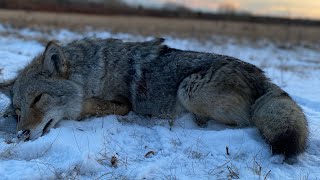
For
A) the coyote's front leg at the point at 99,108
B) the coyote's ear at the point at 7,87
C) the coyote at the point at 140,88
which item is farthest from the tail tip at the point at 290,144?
the coyote's ear at the point at 7,87

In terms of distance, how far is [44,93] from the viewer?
4723 millimetres

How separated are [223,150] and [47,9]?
128ft

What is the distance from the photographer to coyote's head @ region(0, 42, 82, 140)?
4.55 meters

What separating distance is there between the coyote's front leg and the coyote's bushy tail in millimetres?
1841

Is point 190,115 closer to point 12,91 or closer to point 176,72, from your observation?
point 176,72

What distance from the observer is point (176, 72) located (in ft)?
17.5

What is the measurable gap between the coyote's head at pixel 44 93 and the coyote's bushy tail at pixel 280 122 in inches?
92.7

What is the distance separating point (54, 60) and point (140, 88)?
1234mm

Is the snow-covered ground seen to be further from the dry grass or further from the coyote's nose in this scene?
the dry grass

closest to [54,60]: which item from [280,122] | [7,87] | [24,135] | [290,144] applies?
[7,87]

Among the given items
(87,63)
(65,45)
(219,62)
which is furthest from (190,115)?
(65,45)

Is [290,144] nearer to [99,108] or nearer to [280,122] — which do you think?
[280,122]

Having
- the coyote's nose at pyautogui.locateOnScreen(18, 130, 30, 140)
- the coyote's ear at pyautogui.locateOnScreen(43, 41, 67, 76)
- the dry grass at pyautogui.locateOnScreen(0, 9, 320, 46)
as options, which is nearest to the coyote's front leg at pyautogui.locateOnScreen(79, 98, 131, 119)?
the coyote's ear at pyautogui.locateOnScreen(43, 41, 67, 76)

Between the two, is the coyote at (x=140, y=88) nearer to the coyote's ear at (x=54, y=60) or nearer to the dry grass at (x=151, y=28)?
the coyote's ear at (x=54, y=60)
